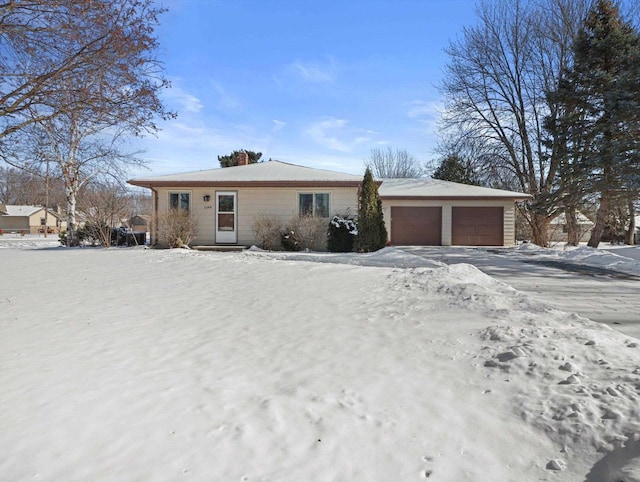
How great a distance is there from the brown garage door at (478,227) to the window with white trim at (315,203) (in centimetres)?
720

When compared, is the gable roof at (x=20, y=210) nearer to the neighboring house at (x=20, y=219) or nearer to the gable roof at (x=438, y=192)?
the neighboring house at (x=20, y=219)

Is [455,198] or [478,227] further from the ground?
[455,198]

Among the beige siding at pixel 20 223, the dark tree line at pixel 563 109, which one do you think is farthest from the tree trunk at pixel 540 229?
the beige siding at pixel 20 223

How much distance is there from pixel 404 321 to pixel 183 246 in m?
11.6

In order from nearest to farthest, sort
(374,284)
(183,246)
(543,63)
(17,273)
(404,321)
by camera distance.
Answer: (404,321), (374,284), (17,273), (183,246), (543,63)

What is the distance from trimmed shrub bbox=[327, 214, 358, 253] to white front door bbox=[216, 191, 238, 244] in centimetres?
399

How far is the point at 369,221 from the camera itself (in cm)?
1356

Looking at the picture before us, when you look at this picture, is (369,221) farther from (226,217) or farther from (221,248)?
(226,217)

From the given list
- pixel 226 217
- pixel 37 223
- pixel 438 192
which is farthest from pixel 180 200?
pixel 37 223

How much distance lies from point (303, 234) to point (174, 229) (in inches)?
188

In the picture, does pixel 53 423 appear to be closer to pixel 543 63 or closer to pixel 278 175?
pixel 278 175

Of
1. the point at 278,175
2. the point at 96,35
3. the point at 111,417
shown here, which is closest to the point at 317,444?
the point at 111,417

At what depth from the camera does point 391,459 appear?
88.1 inches

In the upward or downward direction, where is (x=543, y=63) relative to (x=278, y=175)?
upward
